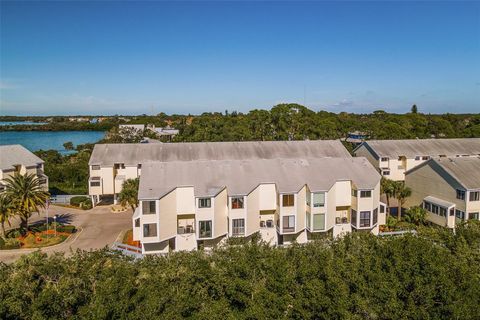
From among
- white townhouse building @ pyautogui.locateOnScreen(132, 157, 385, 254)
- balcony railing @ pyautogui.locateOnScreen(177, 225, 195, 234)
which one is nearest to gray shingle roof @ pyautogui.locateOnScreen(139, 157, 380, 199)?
white townhouse building @ pyautogui.locateOnScreen(132, 157, 385, 254)

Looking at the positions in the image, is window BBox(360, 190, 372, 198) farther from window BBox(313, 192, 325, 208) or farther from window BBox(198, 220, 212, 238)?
window BBox(198, 220, 212, 238)

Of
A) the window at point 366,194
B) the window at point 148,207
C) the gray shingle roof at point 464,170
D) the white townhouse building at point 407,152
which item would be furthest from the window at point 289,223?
the white townhouse building at point 407,152

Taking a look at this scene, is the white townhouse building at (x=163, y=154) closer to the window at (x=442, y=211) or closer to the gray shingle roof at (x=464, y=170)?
the gray shingle roof at (x=464, y=170)

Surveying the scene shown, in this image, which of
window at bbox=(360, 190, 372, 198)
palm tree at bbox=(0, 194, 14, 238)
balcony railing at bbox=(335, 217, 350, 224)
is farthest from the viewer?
balcony railing at bbox=(335, 217, 350, 224)

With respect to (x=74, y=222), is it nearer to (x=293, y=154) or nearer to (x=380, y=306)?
(x=293, y=154)

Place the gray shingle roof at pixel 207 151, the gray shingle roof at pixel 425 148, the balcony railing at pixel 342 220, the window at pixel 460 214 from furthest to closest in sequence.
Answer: the gray shingle roof at pixel 425 148 → the gray shingle roof at pixel 207 151 → the window at pixel 460 214 → the balcony railing at pixel 342 220

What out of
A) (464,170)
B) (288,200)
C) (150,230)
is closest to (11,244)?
(150,230)
